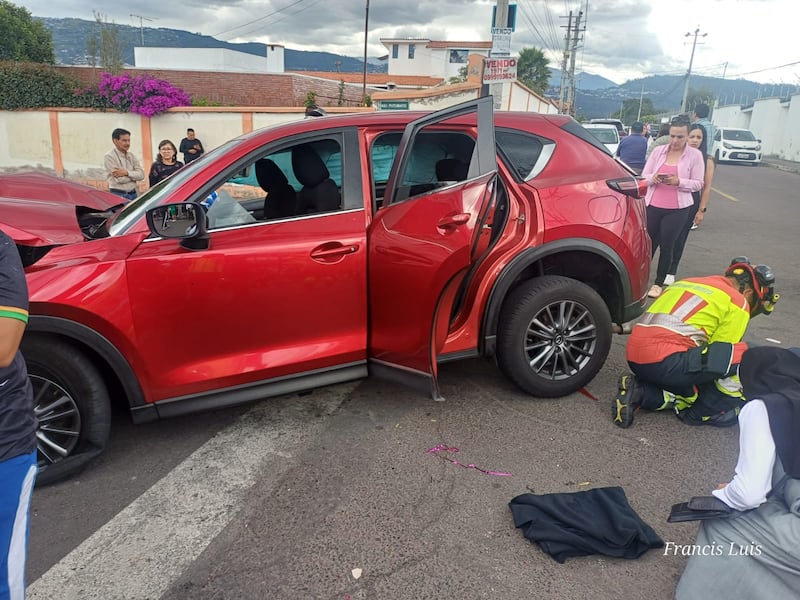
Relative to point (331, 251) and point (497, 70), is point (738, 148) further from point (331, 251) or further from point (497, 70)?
point (331, 251)

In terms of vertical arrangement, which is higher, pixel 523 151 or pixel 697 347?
pixel 523 151

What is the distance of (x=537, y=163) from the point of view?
3.63 m

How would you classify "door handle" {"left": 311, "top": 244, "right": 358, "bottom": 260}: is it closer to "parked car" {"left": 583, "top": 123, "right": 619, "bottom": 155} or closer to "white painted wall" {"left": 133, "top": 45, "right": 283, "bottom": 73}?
"parked car" {"left": 583, "top": 123, "right": 619, "bottom": 155}

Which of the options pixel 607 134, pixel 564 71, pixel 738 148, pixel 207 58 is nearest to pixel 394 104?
pixel 607 134

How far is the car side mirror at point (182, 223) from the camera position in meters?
2.81

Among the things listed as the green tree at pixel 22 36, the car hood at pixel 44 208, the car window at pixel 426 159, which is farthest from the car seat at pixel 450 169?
the green tree at pixel 22 36

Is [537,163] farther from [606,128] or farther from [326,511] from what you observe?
[606,128]

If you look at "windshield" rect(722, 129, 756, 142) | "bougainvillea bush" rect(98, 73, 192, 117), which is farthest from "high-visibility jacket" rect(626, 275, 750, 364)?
"windshield" rect(722, 129, 756, 142)

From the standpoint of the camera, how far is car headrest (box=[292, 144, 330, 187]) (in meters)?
3.40

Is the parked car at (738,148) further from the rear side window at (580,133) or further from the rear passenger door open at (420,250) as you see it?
the rear passenger door open at (420,250)

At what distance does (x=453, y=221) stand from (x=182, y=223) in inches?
53.9

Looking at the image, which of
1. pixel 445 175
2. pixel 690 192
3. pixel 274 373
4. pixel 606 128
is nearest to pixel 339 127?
pixel 445 175

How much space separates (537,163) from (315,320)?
67.0 inches

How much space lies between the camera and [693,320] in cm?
335
